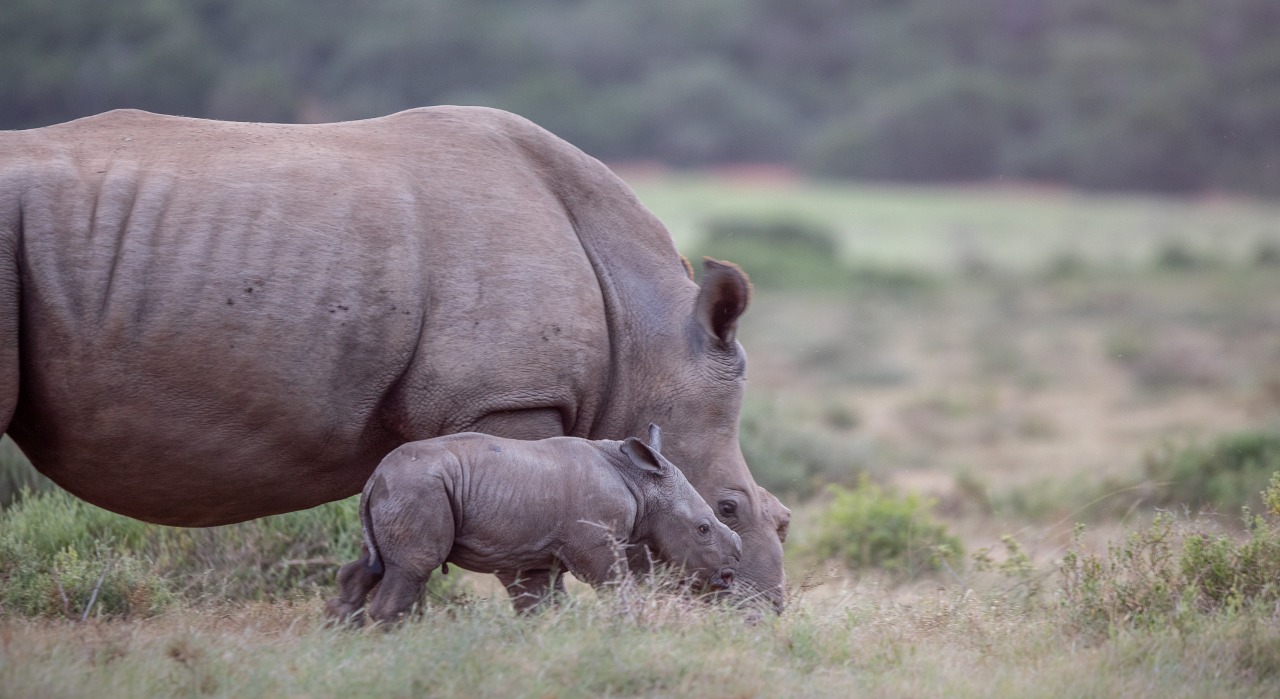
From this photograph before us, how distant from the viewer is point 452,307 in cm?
474

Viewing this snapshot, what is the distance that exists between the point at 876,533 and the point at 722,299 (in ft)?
11.2

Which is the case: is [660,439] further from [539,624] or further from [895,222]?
[895,222]

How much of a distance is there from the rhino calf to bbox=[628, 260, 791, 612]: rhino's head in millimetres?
218

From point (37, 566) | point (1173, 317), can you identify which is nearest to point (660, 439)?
point (37, 566)

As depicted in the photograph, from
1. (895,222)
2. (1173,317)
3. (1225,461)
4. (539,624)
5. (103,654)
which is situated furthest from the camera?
(895,222)

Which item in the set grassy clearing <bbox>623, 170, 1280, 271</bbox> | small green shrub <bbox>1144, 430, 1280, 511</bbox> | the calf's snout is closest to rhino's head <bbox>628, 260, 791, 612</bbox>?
the calf's snout

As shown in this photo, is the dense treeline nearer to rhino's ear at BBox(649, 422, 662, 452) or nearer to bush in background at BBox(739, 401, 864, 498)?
bush in background at BBox(739, 401, 864, 498)

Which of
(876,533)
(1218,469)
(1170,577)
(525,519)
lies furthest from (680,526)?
(1218,469)

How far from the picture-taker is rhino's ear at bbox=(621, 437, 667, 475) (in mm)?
4797

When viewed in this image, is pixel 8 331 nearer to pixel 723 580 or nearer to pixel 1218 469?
pixel 723 580

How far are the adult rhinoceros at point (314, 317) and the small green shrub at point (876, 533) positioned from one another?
2925 mm

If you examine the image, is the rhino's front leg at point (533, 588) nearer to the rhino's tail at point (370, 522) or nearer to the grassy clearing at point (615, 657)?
the grassy clearing at point (615, 657)

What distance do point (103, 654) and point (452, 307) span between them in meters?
1.56

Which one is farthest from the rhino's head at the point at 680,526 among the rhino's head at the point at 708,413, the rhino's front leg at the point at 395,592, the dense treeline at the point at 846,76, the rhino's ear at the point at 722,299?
the dense treeline at the point at 846,76
